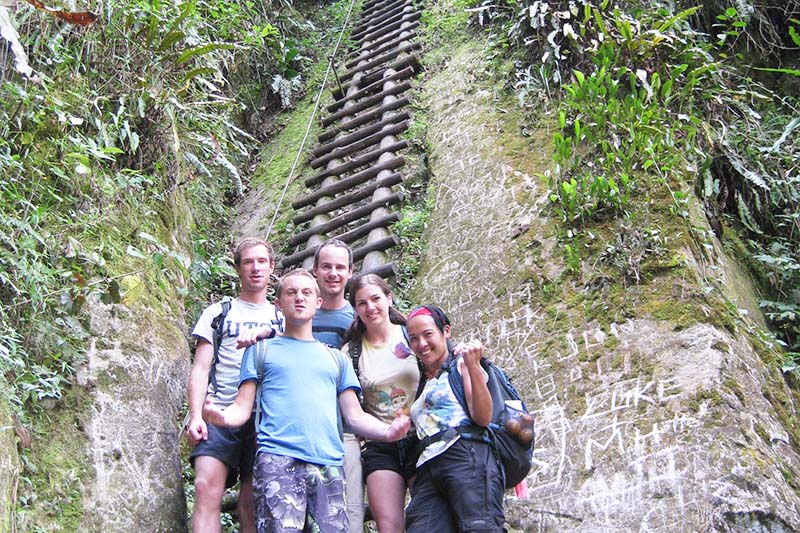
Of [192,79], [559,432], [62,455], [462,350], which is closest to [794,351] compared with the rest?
[559,432]

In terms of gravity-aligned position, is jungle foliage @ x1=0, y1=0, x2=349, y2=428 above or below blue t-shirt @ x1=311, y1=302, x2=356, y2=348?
above

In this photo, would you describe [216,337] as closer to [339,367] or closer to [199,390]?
[199,390]

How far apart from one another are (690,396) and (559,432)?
56cm

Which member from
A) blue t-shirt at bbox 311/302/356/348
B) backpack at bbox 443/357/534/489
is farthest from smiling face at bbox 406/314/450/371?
blue t-shirt at bbox 311/302/356/348

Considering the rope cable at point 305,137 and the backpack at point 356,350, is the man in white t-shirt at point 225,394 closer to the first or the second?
the backpack at point 356,350

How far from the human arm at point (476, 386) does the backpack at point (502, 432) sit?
40 mm

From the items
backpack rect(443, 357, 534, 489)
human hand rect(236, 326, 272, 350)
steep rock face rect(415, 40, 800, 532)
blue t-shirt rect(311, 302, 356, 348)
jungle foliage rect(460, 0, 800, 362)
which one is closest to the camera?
backpack rect(443, 357, 534, 489)

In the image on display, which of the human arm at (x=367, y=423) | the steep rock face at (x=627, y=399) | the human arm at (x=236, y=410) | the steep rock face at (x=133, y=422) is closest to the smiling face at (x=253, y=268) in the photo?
the human arm at (x=236, y=410)

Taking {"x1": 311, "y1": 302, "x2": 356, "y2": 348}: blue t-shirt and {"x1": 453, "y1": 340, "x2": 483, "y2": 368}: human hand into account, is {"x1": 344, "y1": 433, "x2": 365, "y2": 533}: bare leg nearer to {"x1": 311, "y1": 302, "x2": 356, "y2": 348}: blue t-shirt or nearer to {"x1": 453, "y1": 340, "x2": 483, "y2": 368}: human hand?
{"x1": 311, "y1": 302, "x2": 356, "y2": 348}: blue t-shirt

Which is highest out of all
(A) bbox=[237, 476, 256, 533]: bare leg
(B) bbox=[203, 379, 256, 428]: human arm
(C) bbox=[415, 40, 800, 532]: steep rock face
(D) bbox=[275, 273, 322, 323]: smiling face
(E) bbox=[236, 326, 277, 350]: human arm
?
(D) bbox=[275, 273, 322, 323]: smiling face

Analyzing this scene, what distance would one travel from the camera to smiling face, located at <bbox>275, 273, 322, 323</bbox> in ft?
Answer: 9.39

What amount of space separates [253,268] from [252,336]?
1.34 ft

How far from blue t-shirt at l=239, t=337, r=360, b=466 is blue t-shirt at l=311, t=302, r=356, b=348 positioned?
0.22m

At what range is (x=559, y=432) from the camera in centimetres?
325
